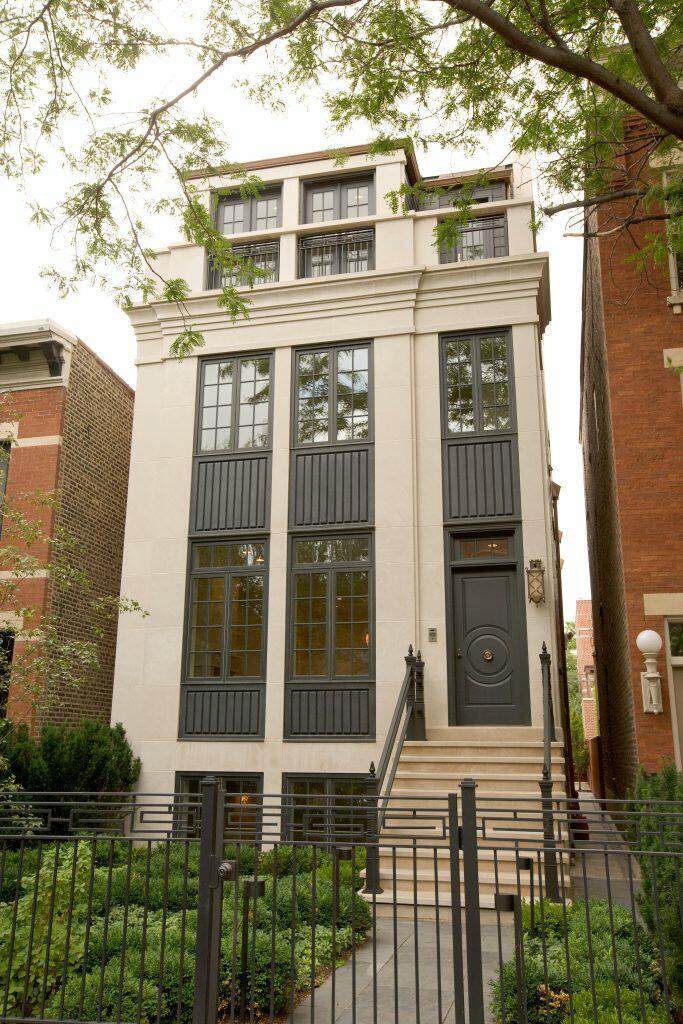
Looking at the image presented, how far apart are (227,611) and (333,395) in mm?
4026

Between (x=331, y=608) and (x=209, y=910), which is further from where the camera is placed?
(x=331, y=608)

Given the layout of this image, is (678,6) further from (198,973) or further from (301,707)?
(301,707)

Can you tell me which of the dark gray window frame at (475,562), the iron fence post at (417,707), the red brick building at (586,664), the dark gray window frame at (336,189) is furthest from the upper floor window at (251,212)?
the red brick building at (586,664)

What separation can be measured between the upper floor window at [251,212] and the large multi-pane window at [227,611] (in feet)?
19.9

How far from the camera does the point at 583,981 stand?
18.3 feet

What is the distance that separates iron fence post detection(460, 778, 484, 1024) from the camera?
15.1ft

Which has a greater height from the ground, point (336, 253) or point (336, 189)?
point (336, 189)

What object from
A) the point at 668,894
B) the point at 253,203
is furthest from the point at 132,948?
the point at 253,203

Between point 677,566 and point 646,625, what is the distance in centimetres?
91

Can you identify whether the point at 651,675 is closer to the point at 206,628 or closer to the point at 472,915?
the point at 206,628

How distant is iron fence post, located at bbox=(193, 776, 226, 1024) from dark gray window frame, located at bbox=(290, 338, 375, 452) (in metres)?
9.11

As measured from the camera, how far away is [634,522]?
38.3 ft

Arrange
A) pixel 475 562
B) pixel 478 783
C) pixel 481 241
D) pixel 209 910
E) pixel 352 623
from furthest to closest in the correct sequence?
1. pixel 481 241
2. pixel 352 623
3. pixel 475 562
4. pixel 478 783
5. pixel 209 910

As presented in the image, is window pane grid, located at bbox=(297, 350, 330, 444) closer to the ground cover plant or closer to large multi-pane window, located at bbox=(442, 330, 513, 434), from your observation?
large multi-pane window, located at bbox=(442, 330, 513, 434)
